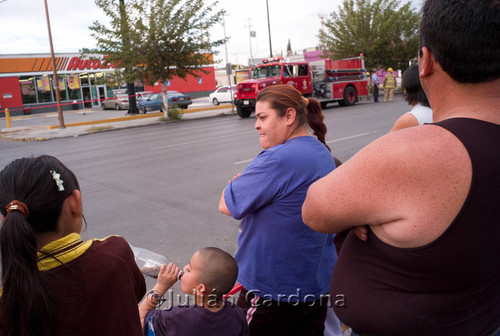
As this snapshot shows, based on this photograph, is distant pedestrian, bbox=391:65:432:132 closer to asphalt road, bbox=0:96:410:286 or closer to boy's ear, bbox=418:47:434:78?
boy's ear, bbox=418:47:434:78

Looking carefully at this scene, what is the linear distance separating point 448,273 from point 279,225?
109 centimetres

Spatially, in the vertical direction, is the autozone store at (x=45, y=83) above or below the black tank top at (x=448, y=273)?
above

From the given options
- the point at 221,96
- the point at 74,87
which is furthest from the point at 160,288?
the point at 74,87

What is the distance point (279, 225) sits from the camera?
2.29 meters

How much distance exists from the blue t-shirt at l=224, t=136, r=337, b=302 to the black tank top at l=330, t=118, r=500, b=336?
2.60ft

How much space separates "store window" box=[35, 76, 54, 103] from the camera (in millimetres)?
37656

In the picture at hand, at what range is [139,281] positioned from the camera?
1777 mm

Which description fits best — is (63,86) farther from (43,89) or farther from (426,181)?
(426,181)

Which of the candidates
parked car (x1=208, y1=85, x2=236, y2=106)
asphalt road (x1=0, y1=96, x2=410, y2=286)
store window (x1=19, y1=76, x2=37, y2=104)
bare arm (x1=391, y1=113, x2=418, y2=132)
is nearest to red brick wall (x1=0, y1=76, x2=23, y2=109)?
store window (x1=19, y1=76, x2=37, y2=104)

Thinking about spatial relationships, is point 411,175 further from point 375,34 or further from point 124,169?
point 375,34

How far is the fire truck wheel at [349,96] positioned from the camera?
83.1 feet

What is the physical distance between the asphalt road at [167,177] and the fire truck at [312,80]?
5.67 m

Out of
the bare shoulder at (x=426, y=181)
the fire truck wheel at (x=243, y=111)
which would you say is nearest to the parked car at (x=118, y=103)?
the fire truck wheel at (x=243, y=111)

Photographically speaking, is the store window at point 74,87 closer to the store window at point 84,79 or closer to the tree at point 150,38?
the store window at point 84,79
